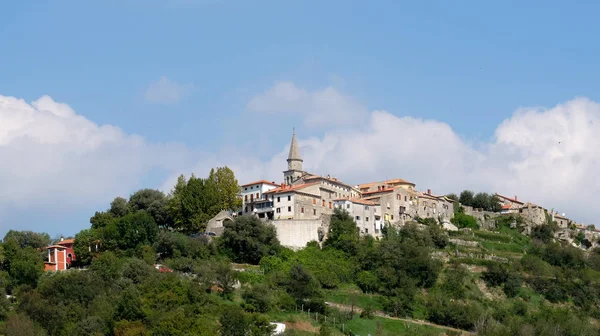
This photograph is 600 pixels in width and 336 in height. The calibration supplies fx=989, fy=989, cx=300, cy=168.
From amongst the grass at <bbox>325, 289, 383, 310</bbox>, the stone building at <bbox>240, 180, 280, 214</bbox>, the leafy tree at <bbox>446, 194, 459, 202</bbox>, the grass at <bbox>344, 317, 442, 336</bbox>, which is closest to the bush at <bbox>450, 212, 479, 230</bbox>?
the leafy tree at <bbox>446, 194, 459, 202</bbox>

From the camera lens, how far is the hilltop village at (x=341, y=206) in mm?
79062

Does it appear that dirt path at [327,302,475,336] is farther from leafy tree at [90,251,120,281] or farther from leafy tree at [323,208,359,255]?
leafy tree at [90,251,120,281]

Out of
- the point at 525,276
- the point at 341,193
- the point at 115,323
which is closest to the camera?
the point at 115,323

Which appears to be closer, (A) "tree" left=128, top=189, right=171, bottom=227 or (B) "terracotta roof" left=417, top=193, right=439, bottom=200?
(A) "tree" left=128, top=189, right=171, bottom=227

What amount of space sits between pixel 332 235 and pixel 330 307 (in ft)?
36.3

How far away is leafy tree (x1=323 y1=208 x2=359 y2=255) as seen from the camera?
77.9 m

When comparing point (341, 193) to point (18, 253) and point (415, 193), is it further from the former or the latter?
point (18, 253)

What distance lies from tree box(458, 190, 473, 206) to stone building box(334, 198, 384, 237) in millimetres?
16783

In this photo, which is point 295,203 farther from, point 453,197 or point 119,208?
point 453,197

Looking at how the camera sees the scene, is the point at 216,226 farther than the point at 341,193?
No

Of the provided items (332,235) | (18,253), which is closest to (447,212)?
(332,235)

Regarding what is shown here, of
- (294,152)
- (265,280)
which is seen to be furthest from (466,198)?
(265,280)

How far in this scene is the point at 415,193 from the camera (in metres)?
90.8

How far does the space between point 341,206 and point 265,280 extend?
1448 centimetres
